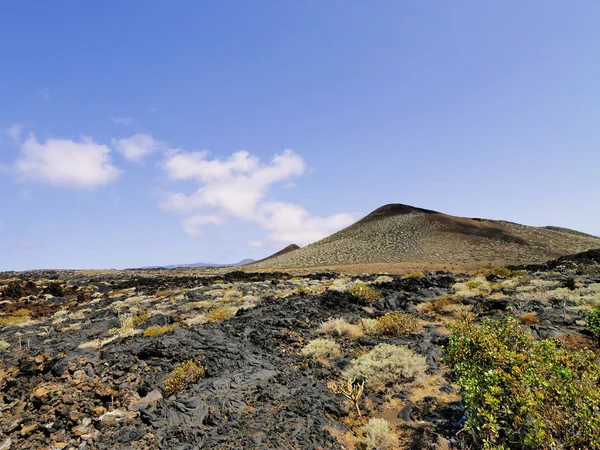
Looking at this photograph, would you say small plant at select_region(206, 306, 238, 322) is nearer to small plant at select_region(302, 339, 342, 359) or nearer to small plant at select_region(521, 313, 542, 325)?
small plant at select_region(302, 339, 342, 359)

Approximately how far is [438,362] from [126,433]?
8.19 m

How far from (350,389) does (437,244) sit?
68.8 m

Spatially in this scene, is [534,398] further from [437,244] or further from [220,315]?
[437,244]

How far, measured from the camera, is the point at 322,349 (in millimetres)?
10867

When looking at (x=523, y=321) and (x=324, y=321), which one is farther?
(x=324, y=321)

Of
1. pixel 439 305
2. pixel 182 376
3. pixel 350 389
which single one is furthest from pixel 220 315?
pixel 439 305

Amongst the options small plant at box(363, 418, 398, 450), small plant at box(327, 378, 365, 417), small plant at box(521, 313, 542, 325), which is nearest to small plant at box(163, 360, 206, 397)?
small plant at box(327, 378, 365, 417)

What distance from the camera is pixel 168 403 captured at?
7.41 metres

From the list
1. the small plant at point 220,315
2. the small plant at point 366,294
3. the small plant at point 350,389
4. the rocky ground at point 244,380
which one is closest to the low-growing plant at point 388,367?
the rocky ground at point 244,380

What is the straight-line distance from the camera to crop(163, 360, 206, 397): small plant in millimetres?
8008

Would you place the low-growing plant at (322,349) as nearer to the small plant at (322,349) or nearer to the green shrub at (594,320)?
the small plant at (322,349)

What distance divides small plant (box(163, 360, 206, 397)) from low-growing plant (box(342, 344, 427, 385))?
3.99 metres

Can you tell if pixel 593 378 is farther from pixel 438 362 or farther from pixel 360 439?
pixel 438 362

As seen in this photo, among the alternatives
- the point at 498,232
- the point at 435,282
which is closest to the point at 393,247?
the point at 498,232
